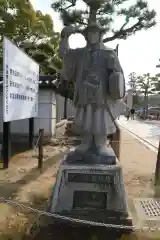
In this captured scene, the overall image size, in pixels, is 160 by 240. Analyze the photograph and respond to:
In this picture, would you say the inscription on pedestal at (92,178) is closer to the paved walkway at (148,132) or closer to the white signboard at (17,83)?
the white signboard at (17,83)

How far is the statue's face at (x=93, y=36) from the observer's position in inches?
168

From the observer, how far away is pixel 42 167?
8000 mm

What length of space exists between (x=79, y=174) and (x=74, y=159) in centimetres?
28

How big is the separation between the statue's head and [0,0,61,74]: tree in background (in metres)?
9.68

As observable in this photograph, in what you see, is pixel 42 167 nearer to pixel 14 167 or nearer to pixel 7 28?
pixel 14 167

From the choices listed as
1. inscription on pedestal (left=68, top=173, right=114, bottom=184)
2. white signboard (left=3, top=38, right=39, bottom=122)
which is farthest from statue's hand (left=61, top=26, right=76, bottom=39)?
white signboard (left=3, top=38, right=39, bottom=122)

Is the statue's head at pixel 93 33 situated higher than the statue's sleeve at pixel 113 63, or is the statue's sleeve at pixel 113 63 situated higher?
the statue's head at pixel 93 33

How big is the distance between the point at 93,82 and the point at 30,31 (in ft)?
38.4

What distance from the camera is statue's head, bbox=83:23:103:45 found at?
13.9ft

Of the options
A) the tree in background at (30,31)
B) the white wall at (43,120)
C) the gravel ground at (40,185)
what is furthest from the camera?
the tree in background at (30,31)

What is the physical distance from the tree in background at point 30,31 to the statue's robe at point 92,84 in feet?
31.7

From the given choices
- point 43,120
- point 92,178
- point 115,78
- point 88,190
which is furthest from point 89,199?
point 43,120

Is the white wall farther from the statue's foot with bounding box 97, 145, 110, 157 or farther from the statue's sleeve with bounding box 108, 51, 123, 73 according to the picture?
the statue's sleeve with bounding box 108, 51, 123, 73

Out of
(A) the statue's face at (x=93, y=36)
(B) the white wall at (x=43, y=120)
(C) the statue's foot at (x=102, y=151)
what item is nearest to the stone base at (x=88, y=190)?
(C) the statue's foot at (x=102, y=151)
